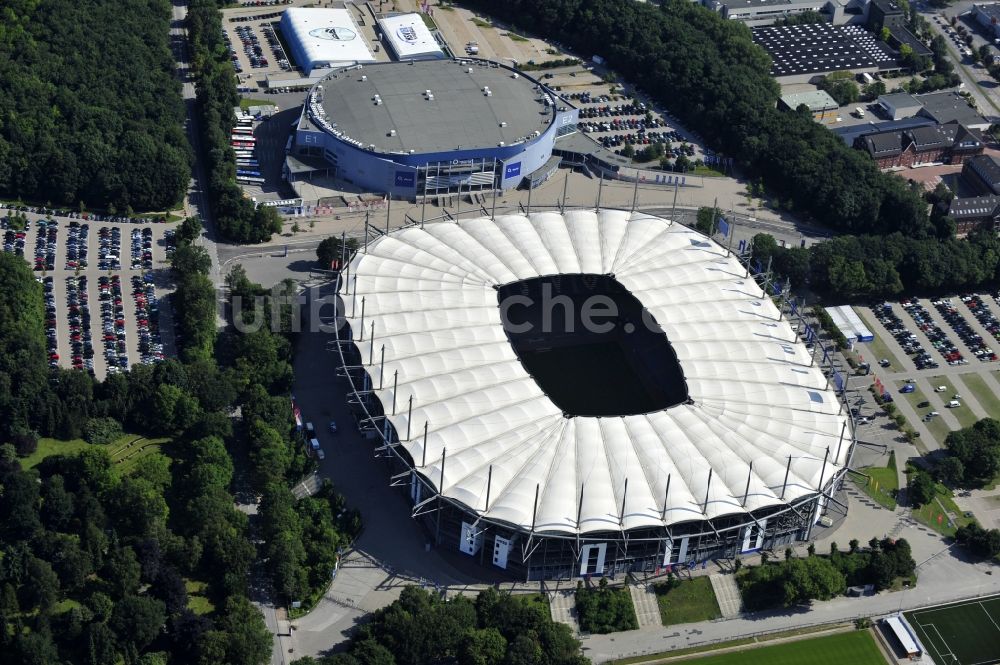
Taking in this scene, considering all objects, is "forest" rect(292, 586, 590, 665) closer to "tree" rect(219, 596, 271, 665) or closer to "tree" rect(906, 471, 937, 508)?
"tree" rect(219, 596, 271, 665)

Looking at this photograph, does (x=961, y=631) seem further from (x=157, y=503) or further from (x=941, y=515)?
(x=157, y=503)

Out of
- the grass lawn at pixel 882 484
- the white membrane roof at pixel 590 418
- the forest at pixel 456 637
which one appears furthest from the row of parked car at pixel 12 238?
the grass lawn at pixel 882 484

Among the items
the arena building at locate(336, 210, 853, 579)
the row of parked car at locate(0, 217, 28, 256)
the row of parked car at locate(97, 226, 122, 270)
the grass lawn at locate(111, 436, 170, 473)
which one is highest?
the arena building at locate(336, 210, 853, 579)

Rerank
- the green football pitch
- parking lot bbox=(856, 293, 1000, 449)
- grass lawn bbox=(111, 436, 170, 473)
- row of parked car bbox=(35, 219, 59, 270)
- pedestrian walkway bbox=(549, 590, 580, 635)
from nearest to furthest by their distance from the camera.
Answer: the green football pitch → pedestrian walkway bbox=(549, 590, 580, 635) → grass lawn bbox=(111, 436, 170, 473) → parking lot bbox=(856, 293, 1000, 449) → row of parked car bbox=(35, 219, 59, 270)

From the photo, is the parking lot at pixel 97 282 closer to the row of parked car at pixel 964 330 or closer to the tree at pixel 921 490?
the tree at pixel 921 490

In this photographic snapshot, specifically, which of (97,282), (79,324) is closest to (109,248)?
(97,282)

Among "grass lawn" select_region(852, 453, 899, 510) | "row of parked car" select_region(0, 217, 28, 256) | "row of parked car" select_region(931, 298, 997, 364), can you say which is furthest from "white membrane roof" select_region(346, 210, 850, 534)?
"row of parked car" select_region(0, 217, 28, 256)

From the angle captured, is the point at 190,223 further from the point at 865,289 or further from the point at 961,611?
the point at 961,611
